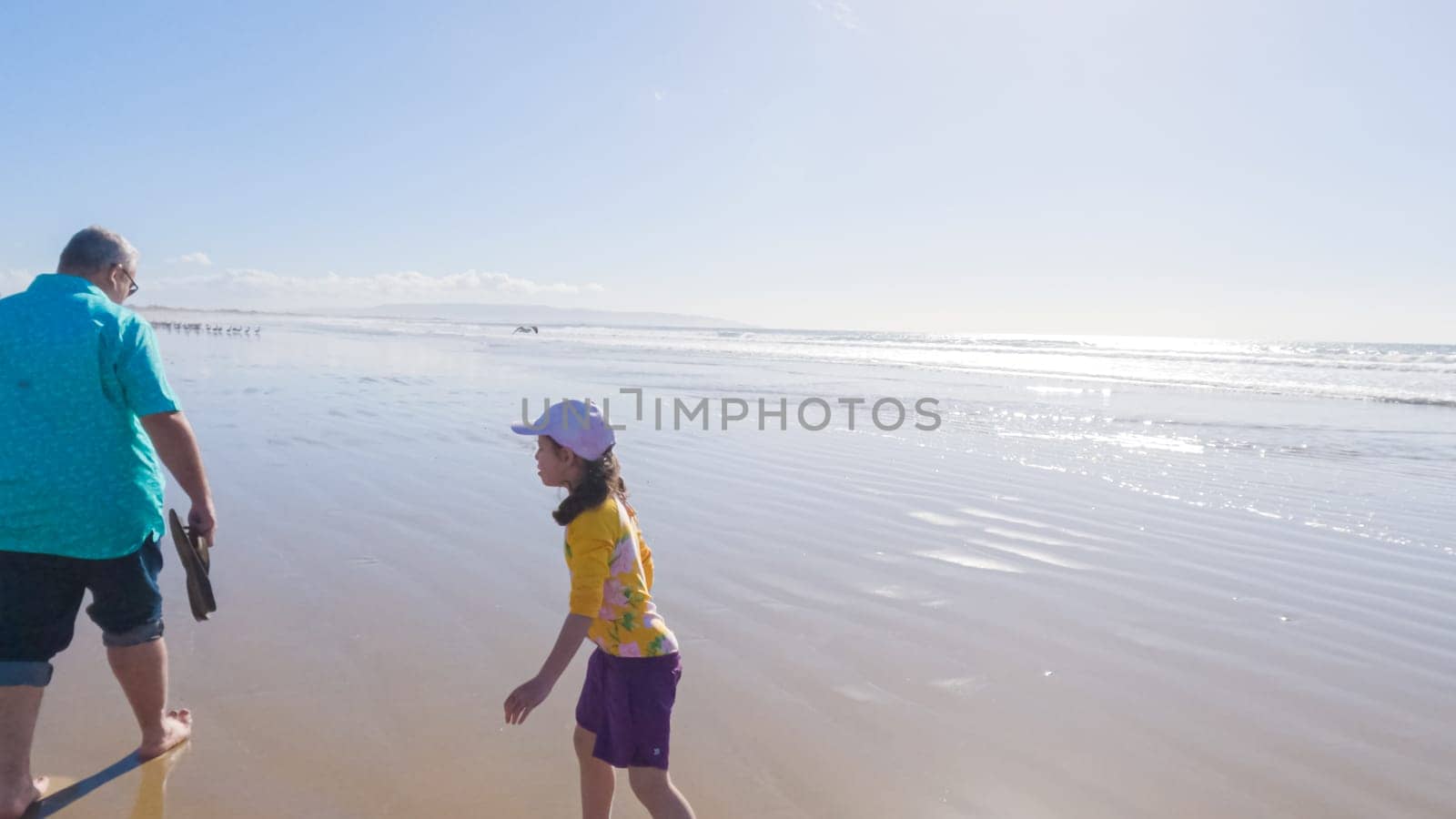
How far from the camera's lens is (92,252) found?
10.1 ft

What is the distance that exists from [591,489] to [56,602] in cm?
Result: 186

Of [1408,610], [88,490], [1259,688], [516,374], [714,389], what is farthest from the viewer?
[516,374]

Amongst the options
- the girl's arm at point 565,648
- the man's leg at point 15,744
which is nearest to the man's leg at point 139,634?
the man's leg at point 15,744

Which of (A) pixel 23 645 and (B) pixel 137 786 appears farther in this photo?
(B) pixel 137 786

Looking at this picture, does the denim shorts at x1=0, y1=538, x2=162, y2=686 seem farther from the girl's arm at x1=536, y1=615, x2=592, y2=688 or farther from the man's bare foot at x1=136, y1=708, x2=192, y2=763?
the girl's arm at x1=536, y1=615, x2=592, y2=688

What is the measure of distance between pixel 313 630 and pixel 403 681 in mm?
845

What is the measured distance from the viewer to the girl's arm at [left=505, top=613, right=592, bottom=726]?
A: 2.49m

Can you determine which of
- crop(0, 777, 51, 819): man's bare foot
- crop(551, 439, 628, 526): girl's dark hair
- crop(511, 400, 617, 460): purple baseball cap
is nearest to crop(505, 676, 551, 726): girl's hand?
crop(551, 439, 628, 526): girl's dark hair

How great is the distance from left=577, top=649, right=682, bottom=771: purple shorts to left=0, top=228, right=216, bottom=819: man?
1600mm

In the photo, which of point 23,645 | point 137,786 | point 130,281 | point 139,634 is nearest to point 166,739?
point 137,786

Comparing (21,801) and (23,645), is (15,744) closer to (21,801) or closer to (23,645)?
(21,801)

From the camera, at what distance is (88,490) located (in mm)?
2902

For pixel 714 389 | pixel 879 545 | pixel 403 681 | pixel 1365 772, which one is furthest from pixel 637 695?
pixel 714 389

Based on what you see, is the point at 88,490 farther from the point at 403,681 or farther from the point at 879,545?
the point at 879,545
